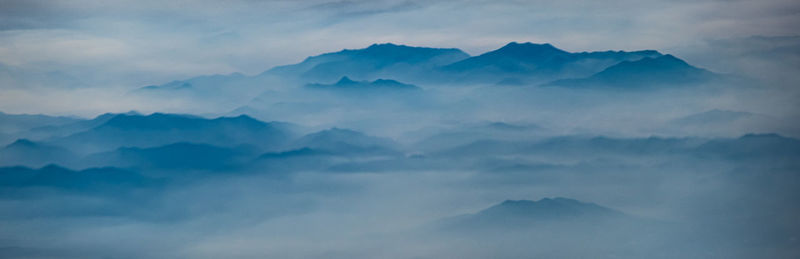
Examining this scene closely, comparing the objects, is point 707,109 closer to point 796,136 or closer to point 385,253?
point 796,136

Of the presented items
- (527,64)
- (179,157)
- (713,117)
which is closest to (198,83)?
(179,157)

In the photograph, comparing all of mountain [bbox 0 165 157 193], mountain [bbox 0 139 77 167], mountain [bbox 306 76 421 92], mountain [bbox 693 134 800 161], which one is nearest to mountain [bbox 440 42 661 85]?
mountain [bbox 306 76 421 92]

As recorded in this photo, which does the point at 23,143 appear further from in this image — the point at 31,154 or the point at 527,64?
the point at 527,64

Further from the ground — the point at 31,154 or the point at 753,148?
the point at 31,154

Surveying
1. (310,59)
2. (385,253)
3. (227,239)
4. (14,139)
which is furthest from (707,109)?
(14,139)

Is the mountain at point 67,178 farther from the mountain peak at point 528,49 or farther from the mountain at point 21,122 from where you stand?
the mountain peak at point 528,49

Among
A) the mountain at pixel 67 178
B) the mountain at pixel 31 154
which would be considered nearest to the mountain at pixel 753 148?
the mountain at pixel 67 178

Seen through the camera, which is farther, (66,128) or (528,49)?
(528,49)
